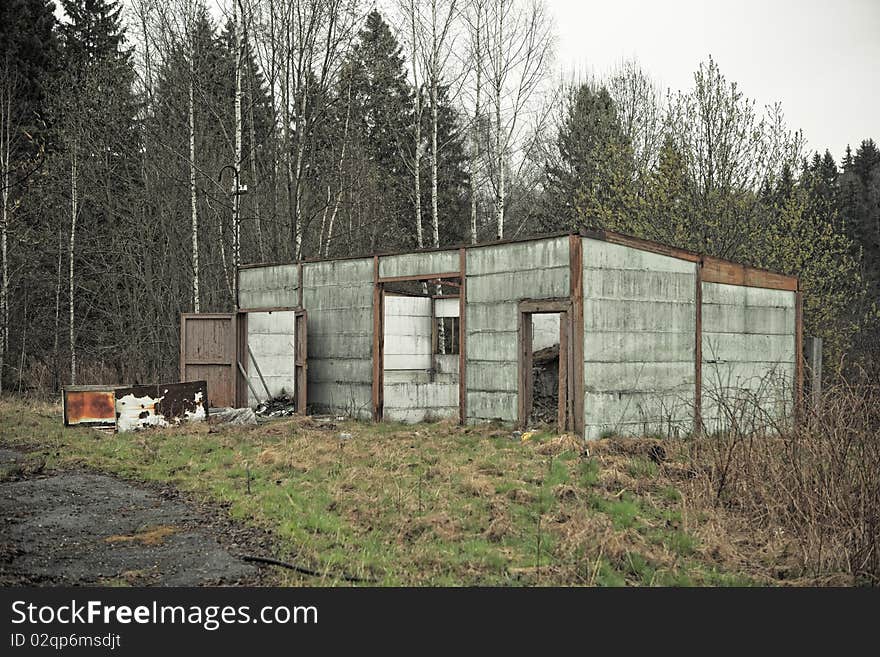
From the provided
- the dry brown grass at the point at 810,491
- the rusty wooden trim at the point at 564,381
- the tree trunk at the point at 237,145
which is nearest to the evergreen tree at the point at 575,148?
the tree trunk at the point at 237,145

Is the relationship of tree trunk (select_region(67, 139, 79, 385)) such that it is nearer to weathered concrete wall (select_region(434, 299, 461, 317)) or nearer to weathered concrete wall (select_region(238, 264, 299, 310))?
weathered concrete wall (select_region(238, 264, 299, 310))

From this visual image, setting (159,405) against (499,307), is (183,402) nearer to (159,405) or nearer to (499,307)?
(159,405)

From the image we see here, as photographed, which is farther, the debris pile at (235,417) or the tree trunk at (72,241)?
the tree trunk at (72,241)

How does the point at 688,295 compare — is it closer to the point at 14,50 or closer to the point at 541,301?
the point at 541,301

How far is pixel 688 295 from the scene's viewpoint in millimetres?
13805

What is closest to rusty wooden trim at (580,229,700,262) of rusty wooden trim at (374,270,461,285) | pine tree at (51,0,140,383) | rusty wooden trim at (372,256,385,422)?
rusty wooden trim at (374,270,461,285)

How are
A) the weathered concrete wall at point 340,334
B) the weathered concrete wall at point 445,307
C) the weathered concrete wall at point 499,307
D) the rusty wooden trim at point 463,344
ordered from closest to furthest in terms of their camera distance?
1. the weathered concrete wall at point 499,307
2. the rusty wooden trim at point 463,344
3. the weathered concrete wall at point 340,334
4. the weathered concrete wall at point 445,307

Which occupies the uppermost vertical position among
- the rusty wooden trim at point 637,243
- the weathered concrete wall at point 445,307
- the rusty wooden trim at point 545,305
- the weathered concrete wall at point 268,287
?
the rusty wooden trim at point 637,243

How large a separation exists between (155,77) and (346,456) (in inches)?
631

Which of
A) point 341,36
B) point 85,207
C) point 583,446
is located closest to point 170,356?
point 85,207

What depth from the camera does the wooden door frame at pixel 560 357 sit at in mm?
12453

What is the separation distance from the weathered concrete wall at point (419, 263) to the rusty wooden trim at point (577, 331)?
2.88m

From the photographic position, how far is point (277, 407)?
17.0 meters

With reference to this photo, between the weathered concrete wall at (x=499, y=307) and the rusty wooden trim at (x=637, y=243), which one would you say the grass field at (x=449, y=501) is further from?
the rusty wooden trim at (x=637, y=243)
